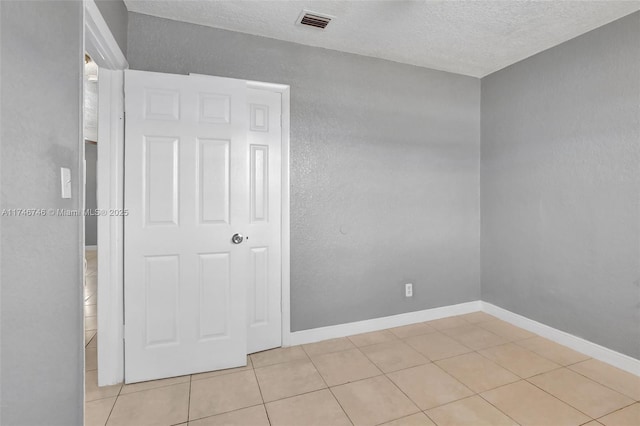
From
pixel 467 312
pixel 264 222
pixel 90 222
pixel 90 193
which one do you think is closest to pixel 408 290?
pixel 467 312

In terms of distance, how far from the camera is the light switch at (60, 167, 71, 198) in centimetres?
122

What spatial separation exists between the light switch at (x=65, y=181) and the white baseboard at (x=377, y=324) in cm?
200

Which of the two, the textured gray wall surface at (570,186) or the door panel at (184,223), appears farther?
the textured gray wall surface at (570,186)

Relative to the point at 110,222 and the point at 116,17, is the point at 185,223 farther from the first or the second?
the point at 116,17

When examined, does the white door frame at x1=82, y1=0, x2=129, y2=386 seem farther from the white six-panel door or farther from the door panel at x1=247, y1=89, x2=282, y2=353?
the door panel at x1=247, y1=89, x2=282, y2=353

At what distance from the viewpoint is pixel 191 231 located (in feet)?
7.39

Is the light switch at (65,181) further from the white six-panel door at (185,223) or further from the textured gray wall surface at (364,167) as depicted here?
the textured gray wall surface at (364,167)

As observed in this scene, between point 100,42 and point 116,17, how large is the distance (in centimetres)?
34

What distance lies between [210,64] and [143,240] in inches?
56.9

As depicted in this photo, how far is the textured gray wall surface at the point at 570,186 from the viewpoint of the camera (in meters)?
2.35

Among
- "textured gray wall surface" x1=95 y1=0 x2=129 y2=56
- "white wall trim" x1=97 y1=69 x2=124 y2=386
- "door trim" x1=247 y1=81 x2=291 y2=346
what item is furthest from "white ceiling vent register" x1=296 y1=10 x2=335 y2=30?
"white wall trim" x1=97 y1=69 x2=124 y2=386

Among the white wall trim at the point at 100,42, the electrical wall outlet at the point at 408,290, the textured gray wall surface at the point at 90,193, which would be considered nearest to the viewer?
the white wall trim at the point at 100,42

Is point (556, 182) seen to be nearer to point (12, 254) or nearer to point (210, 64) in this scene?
point (210, 64)

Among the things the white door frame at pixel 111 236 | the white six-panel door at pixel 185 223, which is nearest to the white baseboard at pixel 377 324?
the white six-panel door at pixel 185 223
